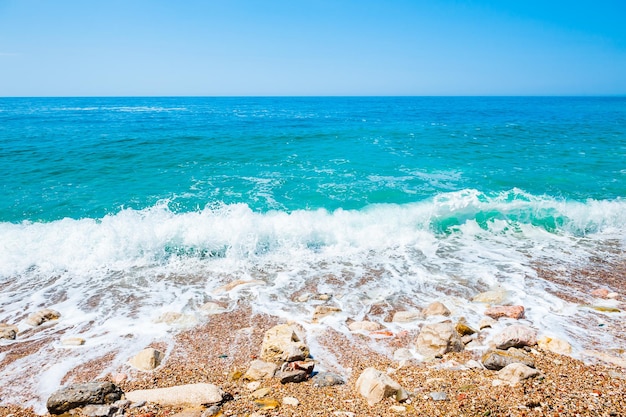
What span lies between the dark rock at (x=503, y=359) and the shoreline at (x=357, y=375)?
15 cm

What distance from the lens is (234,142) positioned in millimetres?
24516

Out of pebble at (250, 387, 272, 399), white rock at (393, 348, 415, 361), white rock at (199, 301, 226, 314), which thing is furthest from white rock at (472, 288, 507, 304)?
white rock at (199, 301, 226, 314)

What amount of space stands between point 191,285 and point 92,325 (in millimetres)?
2043

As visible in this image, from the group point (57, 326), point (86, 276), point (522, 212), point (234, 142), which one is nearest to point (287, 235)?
point (86, 276)

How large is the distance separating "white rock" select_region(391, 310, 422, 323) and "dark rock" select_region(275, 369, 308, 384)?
2.35 metres

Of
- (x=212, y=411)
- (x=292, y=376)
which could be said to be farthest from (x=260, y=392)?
(x=212, y=411)

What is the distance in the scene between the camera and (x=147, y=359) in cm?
522

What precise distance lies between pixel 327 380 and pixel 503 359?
234 cm

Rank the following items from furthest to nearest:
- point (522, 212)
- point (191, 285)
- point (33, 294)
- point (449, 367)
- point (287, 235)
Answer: point (522, 212) → point (287, 235) → point (191, 285) → point (33, 294) → point (449, 367)

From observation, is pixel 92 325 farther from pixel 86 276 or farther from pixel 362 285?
pixel 362 285

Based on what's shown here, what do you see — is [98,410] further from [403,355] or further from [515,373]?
[515,373]

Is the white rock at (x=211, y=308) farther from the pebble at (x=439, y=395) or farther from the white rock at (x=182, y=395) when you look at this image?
the pebble at (x=439, y=395)

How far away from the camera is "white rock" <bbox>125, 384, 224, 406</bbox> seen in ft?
14.0

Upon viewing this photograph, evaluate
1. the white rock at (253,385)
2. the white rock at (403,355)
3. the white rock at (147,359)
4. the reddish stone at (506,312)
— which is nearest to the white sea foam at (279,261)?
the reddish stone at (506,312)
